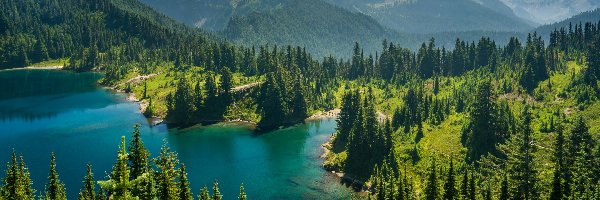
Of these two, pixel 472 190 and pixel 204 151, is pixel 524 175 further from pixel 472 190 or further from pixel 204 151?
pixel 204 151

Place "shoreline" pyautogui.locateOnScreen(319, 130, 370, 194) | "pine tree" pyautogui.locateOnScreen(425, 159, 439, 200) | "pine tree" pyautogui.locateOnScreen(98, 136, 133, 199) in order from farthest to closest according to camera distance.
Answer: "shoreline" pyautogui.locateOnScreen(319, 130, 370, 194), "pine tree" pyautogui.locateOnScreen(425, 159, 439, 200), "pine tree" pyautogui.locateOnScreen(98, 136, 133, 199)

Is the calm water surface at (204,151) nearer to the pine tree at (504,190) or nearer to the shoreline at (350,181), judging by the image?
the shoreline at (350,181)

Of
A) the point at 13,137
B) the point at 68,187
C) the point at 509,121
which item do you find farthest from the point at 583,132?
the point at 13,137

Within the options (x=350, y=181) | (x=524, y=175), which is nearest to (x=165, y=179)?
(x=524, y=175)

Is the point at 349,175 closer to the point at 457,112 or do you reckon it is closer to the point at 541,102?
the point at 457,112

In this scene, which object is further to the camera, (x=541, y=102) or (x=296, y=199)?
(x=541, y=102)

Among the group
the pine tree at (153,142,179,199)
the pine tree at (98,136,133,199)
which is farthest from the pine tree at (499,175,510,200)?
the pine tree at (98,136,133,199)

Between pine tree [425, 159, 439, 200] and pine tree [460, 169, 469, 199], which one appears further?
pine tree [425, 159, 439, 200]

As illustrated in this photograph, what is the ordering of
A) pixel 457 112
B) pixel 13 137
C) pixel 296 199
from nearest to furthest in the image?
pixel 296 199 → pixel 13 137 → pixel 457 112

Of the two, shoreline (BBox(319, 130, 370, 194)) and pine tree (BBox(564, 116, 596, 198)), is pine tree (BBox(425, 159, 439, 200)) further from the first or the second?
shoreline (BBox(319, 130, 370, 194))
